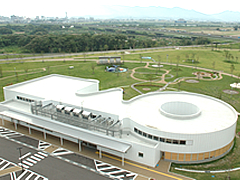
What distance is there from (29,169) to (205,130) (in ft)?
113

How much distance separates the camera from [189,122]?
148ft

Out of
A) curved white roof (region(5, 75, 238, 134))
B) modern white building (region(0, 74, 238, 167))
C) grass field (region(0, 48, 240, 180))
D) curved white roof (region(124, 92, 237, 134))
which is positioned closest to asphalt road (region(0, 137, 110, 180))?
modern white building (region(0, 74, 238, 167))

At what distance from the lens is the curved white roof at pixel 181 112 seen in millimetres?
43616

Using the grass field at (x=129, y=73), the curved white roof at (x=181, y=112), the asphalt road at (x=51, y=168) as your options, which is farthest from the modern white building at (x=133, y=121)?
the grass field at (x=129, y=73)

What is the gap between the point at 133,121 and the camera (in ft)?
149

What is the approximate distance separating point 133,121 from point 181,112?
14217 millimetres

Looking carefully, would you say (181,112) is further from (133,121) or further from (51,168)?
(51,168)

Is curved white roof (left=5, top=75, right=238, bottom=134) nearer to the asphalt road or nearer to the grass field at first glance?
the grass field

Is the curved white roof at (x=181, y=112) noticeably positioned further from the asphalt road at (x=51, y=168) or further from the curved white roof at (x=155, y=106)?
the asphalt road at (x=51, y=168)

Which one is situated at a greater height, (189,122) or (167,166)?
(189,122)

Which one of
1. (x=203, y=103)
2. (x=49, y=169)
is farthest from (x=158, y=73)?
(x=49, y=169)

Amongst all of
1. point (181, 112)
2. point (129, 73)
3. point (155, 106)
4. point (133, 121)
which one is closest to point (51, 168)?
point (133, 121)

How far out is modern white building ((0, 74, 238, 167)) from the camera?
41500 mm

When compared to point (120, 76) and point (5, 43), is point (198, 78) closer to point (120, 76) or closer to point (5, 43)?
point (120, 76)
